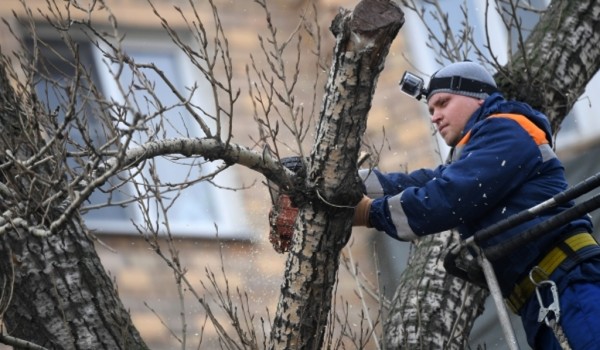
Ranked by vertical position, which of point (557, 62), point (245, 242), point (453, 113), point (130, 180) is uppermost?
point (245, 242)

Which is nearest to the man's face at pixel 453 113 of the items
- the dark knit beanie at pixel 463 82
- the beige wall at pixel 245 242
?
the dark knit beanie at pixel 463 82

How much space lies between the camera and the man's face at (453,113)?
21.7 ft

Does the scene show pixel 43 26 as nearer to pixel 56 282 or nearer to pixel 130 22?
pixel 130 22

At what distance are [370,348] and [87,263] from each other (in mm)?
3711

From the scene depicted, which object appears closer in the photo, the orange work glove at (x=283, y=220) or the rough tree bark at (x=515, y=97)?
the orange work glove at (x=283, y=220)

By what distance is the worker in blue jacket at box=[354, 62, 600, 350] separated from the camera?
6043 millimetres

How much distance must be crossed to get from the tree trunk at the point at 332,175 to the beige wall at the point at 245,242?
3.58 meters

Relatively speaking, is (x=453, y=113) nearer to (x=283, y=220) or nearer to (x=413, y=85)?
(x=413, y=85)

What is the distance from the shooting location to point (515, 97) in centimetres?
812

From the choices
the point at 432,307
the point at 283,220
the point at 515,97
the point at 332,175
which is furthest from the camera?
the point at 515,97

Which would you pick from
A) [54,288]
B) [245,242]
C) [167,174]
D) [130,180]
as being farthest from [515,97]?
[167,174]

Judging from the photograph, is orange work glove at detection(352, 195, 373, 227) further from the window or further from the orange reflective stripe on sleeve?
the window

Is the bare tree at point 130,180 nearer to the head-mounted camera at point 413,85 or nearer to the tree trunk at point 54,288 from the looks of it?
the tree trunk at point 54,288

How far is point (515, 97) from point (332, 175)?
7.12 ft
